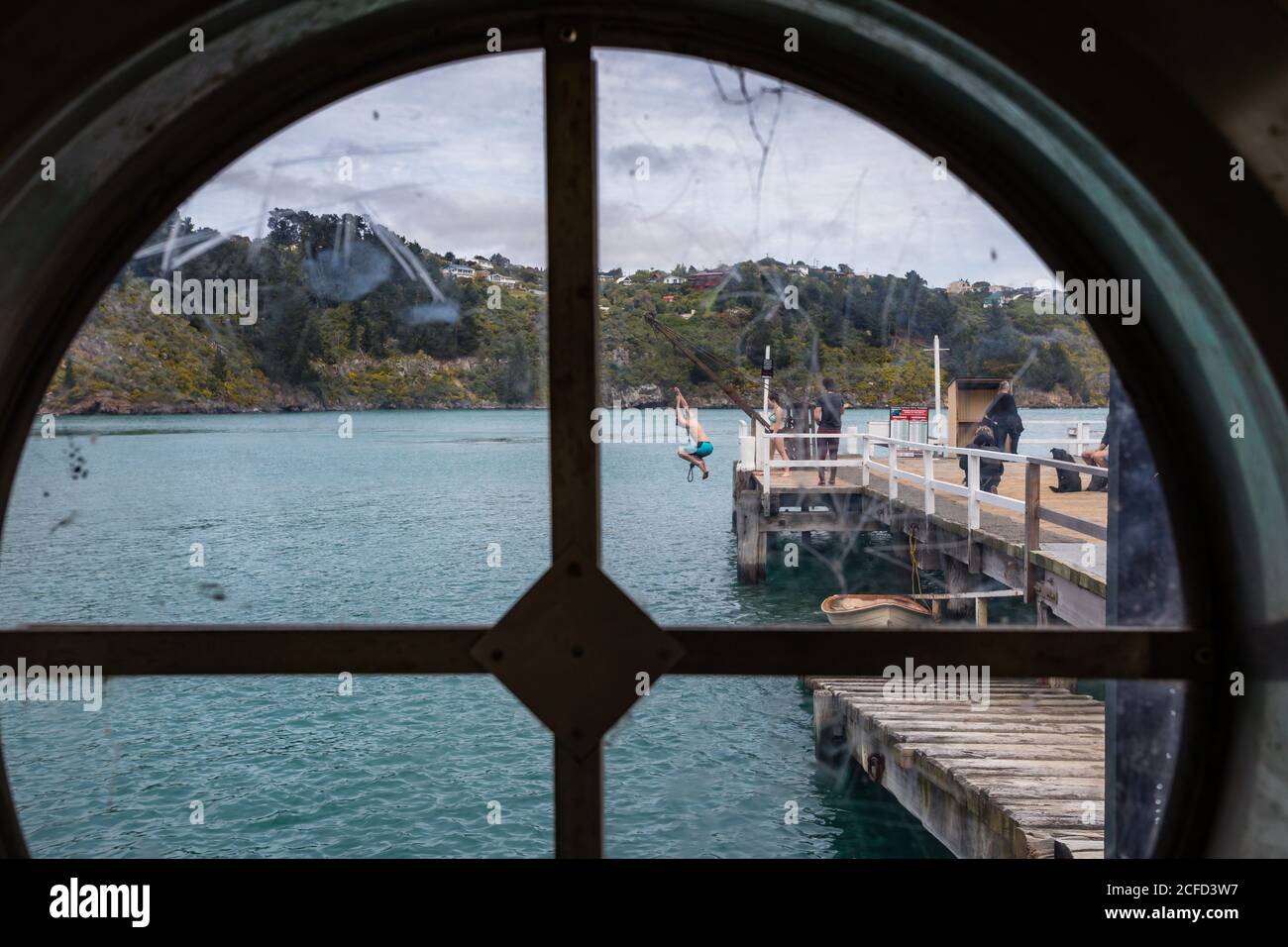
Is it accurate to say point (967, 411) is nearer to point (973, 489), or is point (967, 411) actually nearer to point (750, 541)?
point (973, 489)

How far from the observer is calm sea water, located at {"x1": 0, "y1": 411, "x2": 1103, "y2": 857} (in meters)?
13.5

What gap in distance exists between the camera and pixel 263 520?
3884 centimetres

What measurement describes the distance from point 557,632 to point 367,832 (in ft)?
46.2

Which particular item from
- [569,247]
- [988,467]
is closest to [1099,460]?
[988,467]

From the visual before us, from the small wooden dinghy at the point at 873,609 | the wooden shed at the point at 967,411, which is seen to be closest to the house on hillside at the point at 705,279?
the wooden shed at the point at 967,411

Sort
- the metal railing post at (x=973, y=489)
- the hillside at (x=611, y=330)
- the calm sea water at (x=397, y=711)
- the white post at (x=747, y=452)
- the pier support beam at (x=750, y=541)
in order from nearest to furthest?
1. the hillside at (x=611, y=330)
2. the metal railing post at (x=973, y=489)
3. the calm sea water at (x=397, y=711)
4. the white post at (x=747, y=452)
5. the pier support beam at (x=750, y=541)

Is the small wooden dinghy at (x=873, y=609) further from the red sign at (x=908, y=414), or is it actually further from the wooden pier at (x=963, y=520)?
the red sign at (x=908, y=414)

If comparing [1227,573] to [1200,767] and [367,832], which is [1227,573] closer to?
[1200,767]

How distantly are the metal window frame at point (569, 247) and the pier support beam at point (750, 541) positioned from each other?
591 inches

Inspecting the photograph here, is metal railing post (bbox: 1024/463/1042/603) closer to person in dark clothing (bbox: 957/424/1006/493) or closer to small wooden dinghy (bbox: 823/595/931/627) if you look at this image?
small wooden dinghy (bbox: 823/595/931/627)

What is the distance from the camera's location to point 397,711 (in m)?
20.6

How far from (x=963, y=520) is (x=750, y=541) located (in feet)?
25.0

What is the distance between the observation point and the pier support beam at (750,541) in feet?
56.0
